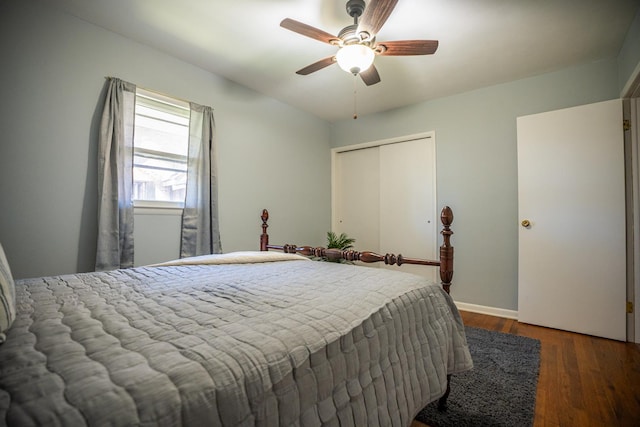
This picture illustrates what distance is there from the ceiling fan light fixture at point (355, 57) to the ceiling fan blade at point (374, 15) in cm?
9

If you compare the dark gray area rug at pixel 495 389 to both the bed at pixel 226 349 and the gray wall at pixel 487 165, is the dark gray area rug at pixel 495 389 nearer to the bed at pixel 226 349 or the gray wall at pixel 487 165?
the bed at pixel 226 349

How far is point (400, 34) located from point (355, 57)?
668mm

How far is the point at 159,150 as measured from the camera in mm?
2590

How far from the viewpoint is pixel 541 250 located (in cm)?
272

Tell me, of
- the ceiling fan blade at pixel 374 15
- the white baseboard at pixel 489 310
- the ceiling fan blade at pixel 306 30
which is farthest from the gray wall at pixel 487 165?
the ceiling fan blade at pixel 306 30

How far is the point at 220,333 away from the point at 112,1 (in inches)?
95.3

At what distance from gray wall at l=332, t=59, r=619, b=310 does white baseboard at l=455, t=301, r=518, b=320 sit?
0.13ft

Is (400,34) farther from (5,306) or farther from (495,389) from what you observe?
(5,306)

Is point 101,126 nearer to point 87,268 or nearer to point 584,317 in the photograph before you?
point 87,268

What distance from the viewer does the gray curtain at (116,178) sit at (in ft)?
7.05

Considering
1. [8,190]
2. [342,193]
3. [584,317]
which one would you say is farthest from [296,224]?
[584,317]

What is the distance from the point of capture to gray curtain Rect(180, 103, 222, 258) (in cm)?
268

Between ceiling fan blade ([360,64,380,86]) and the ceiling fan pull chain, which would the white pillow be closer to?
ceiling fan blade ([360,64,380,86])

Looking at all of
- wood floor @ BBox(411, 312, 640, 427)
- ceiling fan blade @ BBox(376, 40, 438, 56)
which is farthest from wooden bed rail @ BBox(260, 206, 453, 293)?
ceiling fan blade @ BBox(376, 40, 438, 56)
